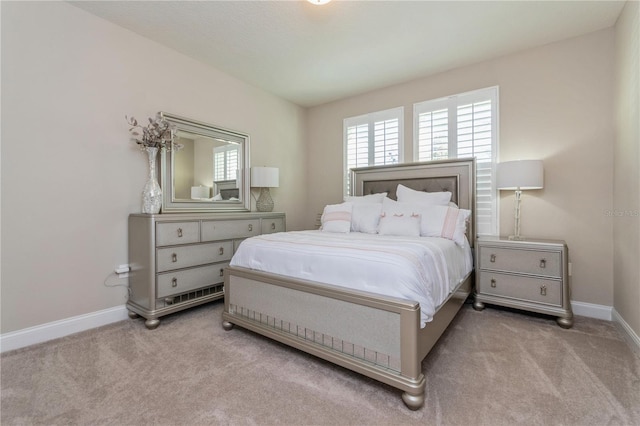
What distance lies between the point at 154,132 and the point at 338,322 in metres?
2.33

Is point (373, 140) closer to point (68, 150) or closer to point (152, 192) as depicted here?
point (152, 192)

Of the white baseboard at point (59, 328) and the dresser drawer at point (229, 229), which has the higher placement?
the dresser drawer at point (229, 229)

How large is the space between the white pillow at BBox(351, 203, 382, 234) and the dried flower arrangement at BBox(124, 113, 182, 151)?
2.00 metres

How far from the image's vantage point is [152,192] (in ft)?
8.37

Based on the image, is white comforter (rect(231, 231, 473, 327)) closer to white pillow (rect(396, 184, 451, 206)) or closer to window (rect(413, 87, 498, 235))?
white pillow (rect(396, 184, 451, 206))

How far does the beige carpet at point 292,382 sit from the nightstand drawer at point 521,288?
0.97 feet

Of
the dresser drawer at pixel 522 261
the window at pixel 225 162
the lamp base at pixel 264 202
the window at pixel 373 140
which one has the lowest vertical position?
the dresser drawer at pixel 522 261

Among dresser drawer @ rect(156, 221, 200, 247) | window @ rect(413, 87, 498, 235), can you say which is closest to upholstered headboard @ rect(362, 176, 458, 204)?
window @ rect(413, 87, 498, 235)

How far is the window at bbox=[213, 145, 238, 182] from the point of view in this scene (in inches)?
130

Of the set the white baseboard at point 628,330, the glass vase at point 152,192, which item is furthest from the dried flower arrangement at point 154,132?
the white baseboard at point 628,330

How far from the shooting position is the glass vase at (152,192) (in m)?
2.54

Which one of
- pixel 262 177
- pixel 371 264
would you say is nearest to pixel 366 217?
pixel 371 264

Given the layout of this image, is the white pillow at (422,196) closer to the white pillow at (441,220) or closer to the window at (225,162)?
the white pillow at (441,220)

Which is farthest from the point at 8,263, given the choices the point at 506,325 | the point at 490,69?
the point at 490,69
